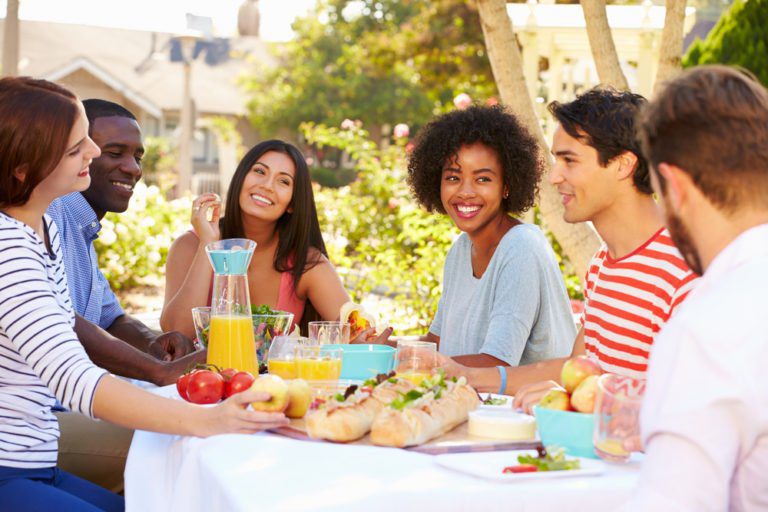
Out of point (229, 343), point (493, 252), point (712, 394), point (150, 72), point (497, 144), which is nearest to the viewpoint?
point (712, 394)

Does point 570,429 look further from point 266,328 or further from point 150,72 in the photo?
point 150,72

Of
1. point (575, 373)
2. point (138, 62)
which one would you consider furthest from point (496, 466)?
point (138, 62)

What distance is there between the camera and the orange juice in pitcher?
2943 millimetres

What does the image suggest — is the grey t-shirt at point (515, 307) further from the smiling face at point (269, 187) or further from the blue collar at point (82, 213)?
the blue collar at point (82, 213)

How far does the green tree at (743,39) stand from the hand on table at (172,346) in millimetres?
8803

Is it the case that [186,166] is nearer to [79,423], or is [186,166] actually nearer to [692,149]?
[79,423]

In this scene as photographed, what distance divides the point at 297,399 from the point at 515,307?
1.34 meters

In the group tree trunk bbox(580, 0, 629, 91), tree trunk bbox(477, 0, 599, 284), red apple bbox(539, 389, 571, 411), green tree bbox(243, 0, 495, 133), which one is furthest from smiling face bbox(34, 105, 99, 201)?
green tree bbox(243, 0, 495, 133)

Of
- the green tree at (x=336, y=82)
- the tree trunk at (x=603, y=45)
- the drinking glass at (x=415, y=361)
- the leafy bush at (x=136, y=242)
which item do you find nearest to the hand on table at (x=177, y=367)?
the drinking glass at (x=415, y=361)

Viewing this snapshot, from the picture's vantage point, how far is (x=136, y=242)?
988 cm

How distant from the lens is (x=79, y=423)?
3.87m

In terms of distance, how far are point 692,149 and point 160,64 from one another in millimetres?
35052

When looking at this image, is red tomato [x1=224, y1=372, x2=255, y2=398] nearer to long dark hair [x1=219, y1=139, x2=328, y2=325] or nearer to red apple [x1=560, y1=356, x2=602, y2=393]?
red apple [x1=560, y1=356, x2=602, y2=393]

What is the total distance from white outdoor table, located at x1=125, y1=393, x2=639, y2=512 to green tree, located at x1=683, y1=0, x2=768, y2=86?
31.6 feet
